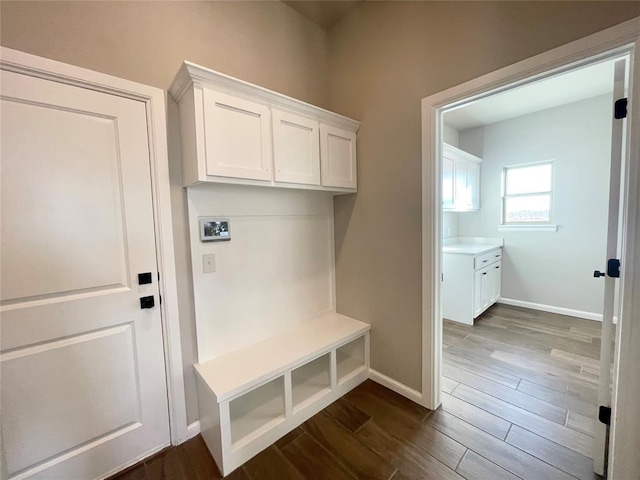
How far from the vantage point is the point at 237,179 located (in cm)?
152

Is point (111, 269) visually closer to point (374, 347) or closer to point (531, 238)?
point (374, 347)

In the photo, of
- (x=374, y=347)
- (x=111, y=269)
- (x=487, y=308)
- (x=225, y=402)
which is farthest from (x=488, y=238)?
(x=111, y=269)

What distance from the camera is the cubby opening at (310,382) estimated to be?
188cm

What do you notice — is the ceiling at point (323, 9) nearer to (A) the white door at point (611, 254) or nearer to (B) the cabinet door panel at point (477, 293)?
(A) the white door at point (611, 254)

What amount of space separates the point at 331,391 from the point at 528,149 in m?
4.27

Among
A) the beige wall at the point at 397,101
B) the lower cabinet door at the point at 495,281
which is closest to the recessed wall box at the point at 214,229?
the beige wall at the point at 397,101

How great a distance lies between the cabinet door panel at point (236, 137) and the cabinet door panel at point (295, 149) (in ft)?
0.22

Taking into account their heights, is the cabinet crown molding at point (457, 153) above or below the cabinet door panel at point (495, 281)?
above

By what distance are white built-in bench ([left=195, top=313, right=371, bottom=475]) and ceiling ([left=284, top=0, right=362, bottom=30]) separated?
2.65 m

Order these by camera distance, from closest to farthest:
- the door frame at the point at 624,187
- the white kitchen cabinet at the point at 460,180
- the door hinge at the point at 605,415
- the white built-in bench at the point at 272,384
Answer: the door frame at the point at 624,187 < the door hinge at the point at 605,415 < the white built-in bench at the point at 272,384 < the white kitchen cabinet at the point at 460,180

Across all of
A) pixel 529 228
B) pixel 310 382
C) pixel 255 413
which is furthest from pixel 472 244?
pixel 255 413

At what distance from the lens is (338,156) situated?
2.07m

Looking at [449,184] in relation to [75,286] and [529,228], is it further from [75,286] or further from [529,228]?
[75,286]

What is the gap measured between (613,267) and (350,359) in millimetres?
1840
